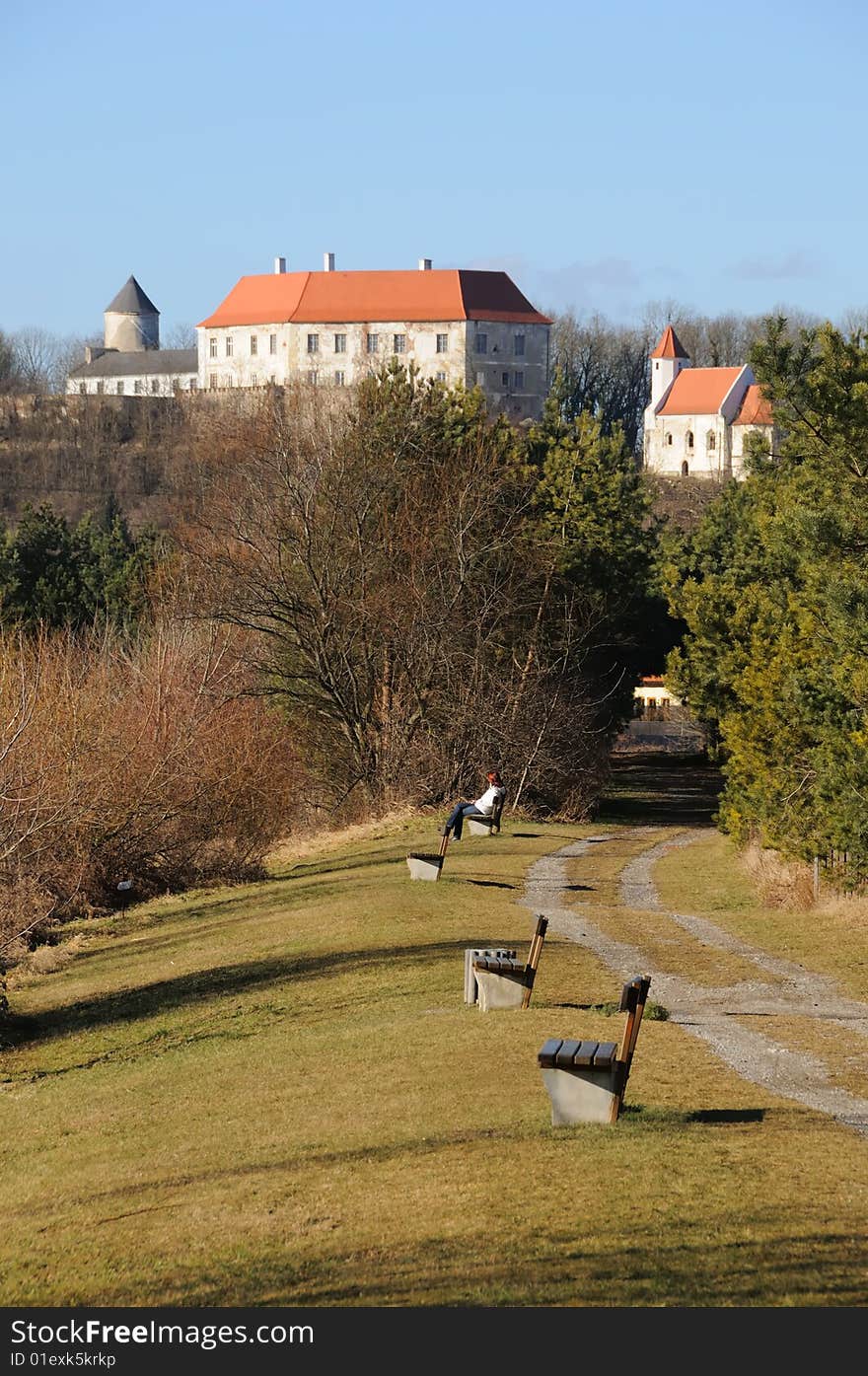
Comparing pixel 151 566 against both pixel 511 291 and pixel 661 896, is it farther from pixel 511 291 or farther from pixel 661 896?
pixel 511 291

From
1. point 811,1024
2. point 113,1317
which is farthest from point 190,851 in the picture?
point 113,1317

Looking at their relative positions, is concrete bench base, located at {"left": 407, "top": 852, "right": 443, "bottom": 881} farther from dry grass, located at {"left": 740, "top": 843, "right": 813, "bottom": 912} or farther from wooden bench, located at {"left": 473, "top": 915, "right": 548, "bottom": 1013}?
wooden bench, located at {"left": 473, "top": 915, "right": 548, "bottom": 1013}

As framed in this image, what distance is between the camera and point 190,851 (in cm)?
2916

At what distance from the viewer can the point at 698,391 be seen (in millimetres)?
130125

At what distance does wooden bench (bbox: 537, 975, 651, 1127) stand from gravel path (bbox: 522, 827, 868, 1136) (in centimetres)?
148

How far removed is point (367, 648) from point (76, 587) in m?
21.8

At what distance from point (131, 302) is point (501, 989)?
484ft

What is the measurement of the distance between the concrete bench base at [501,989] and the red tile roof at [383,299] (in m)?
116

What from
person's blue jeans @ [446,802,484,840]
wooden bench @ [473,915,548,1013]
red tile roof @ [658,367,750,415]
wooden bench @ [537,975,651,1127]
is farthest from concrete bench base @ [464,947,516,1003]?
red tile roof @ [658,367,750,415]

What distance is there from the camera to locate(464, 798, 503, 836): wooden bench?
30172 mm

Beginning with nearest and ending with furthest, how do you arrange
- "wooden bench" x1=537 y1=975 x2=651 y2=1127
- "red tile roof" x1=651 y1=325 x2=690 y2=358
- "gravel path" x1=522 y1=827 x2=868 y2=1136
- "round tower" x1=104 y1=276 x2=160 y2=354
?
"wooden bench" x1=537 y1=975 x2=651 y2=1127
"gravel path" x1=522 y1=827 x2=868 y2=1136
"red tile roof" x1=651 y1=325 x2=690 y2=358
"round tower" x1=104 y1=276 x2=160 y2=354

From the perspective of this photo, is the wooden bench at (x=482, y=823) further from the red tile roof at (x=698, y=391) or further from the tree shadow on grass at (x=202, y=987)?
the red tile roof at (x=698, y=391)

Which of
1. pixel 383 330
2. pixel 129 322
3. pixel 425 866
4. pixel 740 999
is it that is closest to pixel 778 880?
pixel 425 866

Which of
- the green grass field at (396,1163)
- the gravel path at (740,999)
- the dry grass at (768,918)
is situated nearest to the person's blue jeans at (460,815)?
the gravel path at (740,999)
